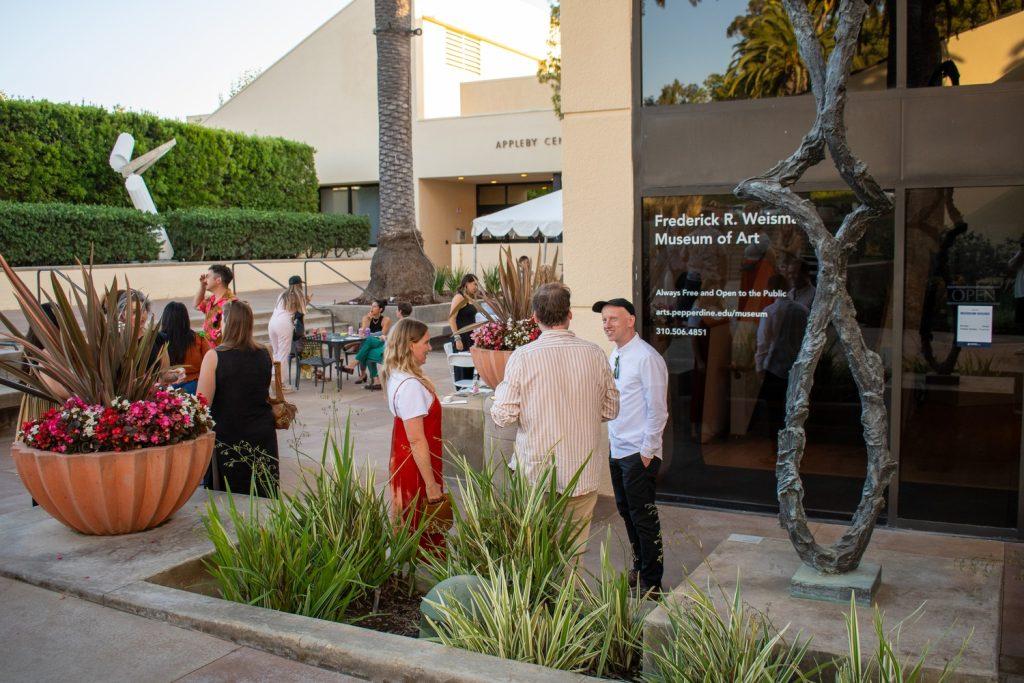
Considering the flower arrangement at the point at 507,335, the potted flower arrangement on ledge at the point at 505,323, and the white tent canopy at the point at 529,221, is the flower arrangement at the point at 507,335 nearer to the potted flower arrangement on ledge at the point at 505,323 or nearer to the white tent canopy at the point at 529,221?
the potted flower arrangement on ledge at the point at 505,323

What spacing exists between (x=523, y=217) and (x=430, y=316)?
277 cm

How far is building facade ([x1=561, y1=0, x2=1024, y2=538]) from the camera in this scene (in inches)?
262

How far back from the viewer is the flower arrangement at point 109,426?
17.6 feet

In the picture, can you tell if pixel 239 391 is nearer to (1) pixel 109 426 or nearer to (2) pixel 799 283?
(1) pixel 109 426

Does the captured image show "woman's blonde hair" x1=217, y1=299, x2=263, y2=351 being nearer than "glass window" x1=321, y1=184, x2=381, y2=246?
Yes

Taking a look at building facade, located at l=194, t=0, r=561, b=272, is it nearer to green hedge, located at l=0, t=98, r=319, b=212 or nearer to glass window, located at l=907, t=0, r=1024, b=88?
green hedge, located at l=0, t=98, r=319, b=212

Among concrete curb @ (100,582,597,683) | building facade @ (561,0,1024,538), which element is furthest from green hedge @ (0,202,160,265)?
concrete curb @ (100,582,597,683)

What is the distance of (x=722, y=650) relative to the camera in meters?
3.52

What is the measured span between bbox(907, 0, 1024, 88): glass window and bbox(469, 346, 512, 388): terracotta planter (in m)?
3.86

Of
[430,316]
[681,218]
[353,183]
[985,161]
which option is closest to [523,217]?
[430,316]

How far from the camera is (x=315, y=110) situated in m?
35.4

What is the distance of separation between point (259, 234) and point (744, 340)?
23.3 m

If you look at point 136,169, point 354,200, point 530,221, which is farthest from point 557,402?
point 354,200

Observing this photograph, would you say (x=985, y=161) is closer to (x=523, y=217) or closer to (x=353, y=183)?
(x=523, y=217)
